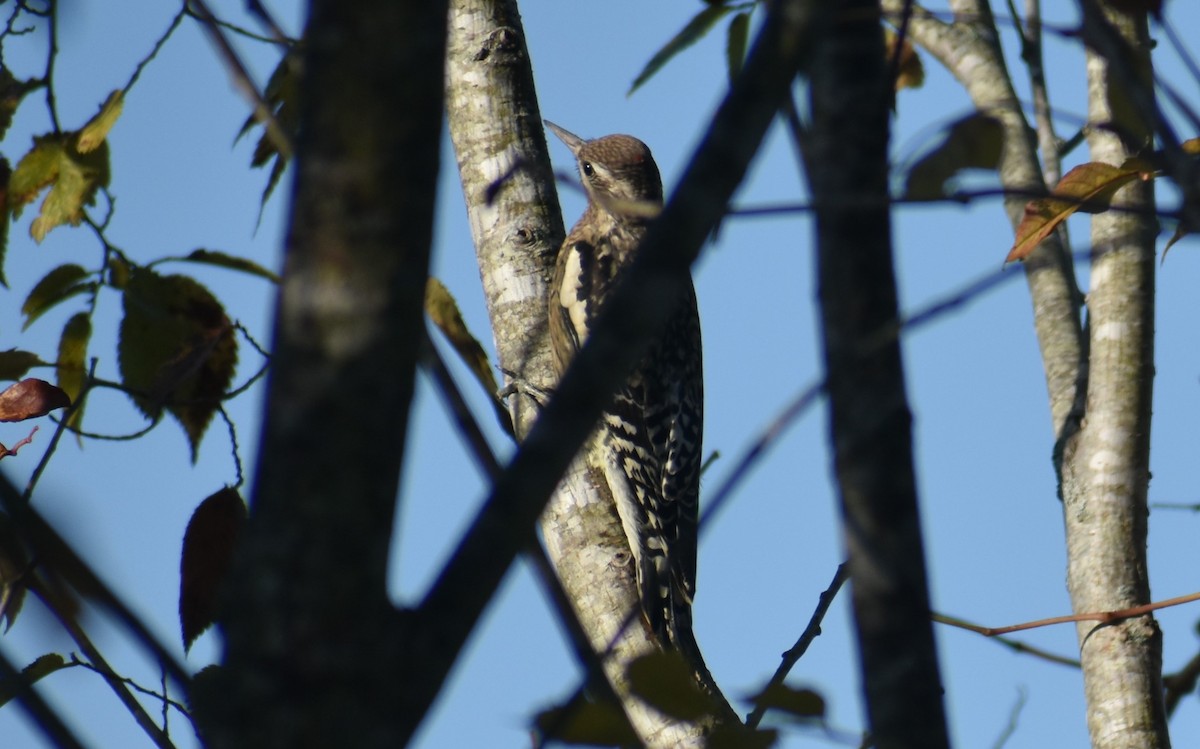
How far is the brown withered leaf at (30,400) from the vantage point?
2201mm

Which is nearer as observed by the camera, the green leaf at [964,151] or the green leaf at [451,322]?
the green leaf at [964,151]

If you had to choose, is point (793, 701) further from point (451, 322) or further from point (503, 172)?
point (503, 172)

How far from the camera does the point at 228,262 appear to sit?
2.35 meters

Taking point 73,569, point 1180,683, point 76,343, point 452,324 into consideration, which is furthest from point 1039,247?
point 73,569

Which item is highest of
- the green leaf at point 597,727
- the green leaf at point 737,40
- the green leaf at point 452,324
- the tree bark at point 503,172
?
the tree bark at point 503,172

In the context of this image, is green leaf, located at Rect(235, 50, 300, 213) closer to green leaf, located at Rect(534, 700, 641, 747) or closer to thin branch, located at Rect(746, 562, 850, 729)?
thin branch, located at Rect(746, 562, 850, 729)

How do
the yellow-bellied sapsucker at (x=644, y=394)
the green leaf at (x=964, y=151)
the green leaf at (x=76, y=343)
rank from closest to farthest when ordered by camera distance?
1. the green leaf at (x=964, y=151)
2. the green leaf at (x=76, y=343)
3. the yellow-bellied sapsucker at (x=644, y=394)

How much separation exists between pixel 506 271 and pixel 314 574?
2.66 metres

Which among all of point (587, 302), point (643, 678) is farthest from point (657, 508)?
point (643, 678)

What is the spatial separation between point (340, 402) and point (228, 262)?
1412mm

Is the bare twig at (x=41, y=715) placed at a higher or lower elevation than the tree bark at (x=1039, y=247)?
lower

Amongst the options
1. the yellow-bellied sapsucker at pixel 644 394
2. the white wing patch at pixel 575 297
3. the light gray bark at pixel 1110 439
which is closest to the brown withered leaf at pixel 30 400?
the light gray bark at pixel 1110 439

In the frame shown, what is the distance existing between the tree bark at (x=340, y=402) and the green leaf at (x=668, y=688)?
229 mm

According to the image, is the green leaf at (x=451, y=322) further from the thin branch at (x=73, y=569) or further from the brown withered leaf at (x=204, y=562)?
the thin branch at (x=73, y=569)
